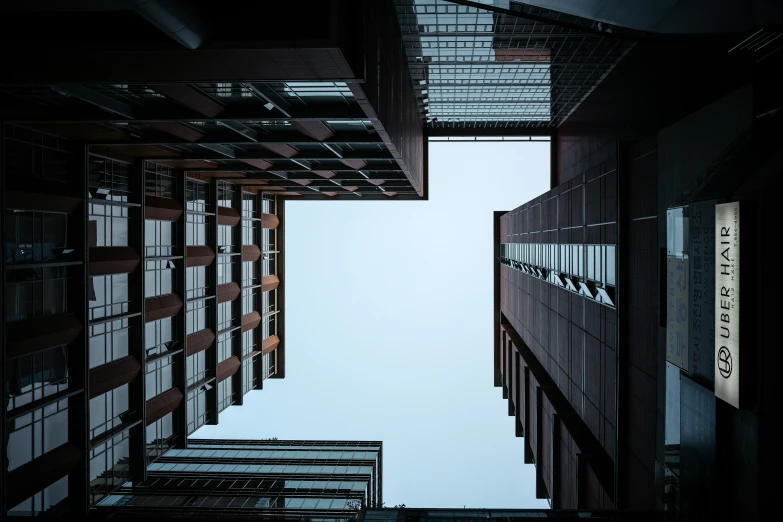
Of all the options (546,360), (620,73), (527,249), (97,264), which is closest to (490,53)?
(620,73)

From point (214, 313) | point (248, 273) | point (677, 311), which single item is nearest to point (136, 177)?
point (214, 313)

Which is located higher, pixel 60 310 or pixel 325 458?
pixel 60 310

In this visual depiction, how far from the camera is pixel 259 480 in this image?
46875mm

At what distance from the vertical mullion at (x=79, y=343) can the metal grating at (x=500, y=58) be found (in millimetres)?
21712

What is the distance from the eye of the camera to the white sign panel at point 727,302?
444 inches

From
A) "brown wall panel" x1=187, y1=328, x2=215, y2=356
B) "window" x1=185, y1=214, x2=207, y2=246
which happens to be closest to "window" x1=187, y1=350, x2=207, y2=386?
"brown wall panel" x1=187, y1=328, x2=215, y2=356

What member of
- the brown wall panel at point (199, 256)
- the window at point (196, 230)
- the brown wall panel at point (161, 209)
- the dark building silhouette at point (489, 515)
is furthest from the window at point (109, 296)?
the dark building silhouette at point (489, 515)

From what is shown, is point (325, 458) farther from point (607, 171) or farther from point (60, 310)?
point (607, 171)

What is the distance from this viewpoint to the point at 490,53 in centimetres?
4066

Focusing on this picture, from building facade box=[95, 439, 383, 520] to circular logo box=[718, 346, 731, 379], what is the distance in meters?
27.8

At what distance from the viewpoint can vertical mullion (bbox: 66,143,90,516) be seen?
2558cm

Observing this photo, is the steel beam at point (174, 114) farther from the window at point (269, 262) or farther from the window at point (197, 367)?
the window at point (269, 262)

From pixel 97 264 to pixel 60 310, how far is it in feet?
9.83

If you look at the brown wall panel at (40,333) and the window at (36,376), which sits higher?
the brown wall panel at (40,333)
